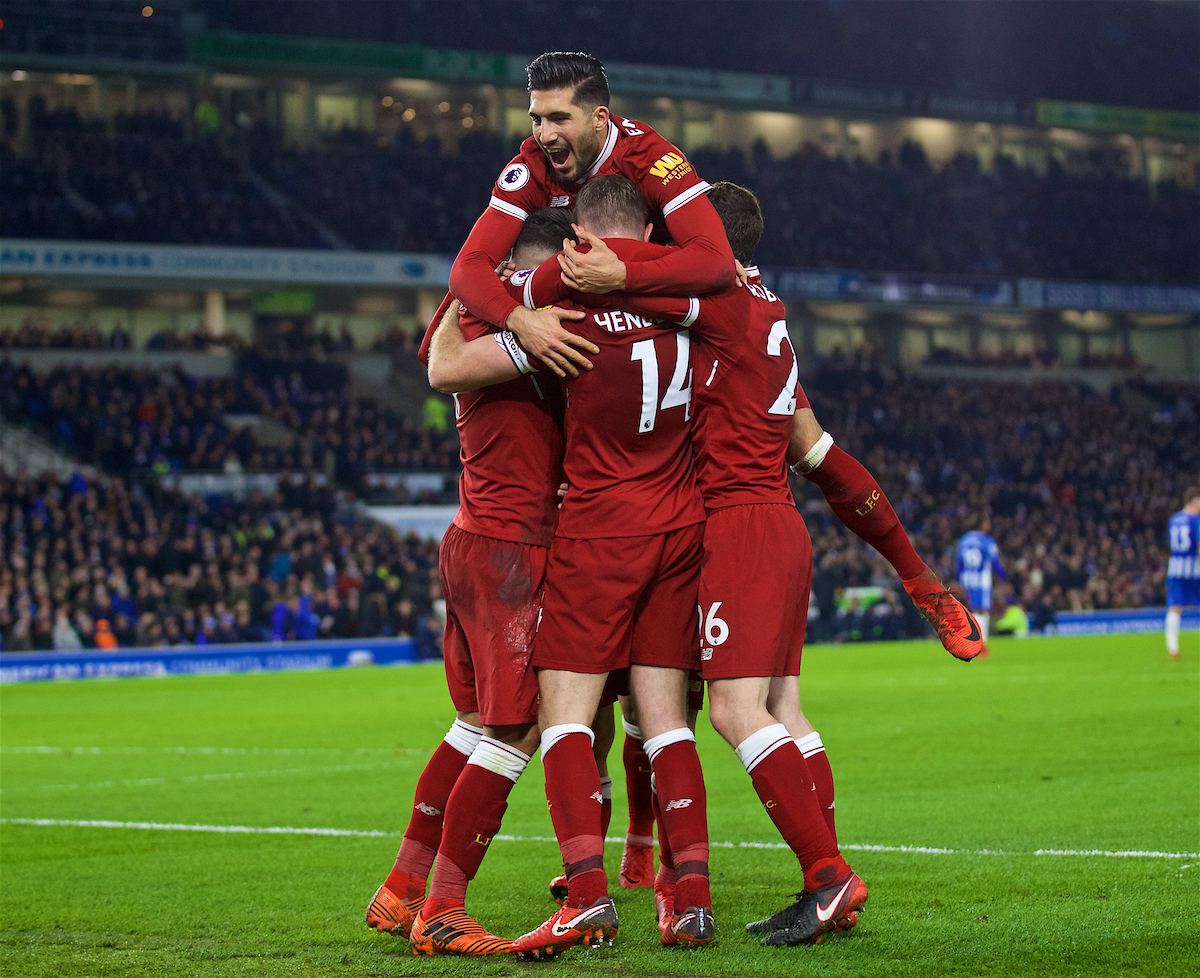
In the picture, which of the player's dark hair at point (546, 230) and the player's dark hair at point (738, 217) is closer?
the player's dark hair at point (546, 230)

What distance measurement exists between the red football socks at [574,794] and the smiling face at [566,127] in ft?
6.50

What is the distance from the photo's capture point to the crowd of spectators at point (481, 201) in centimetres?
3544

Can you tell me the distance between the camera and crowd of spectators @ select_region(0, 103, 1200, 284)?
35438mm

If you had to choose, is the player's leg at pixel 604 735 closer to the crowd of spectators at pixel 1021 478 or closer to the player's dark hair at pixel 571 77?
the player's dark hair at pixel 571 77

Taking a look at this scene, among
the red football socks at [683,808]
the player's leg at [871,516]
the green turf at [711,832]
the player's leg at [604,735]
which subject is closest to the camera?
→ the green turf at [711,832]

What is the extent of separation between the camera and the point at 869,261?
44531 millimetres

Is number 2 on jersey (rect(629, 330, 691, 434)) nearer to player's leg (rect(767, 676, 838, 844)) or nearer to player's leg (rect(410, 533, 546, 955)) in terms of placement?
player's leg (rect(410, 533, 546, 955))

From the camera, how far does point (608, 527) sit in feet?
15.7

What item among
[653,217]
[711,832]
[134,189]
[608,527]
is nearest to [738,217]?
[653,217]

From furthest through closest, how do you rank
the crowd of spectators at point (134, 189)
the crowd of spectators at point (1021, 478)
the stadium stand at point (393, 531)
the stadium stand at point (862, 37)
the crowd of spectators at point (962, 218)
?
1. the crowd of spectators at point (962, 218)
2. the stadium stand at point (862, 37)
3. the crowd of spectators at point (134, 189)
4. the crowd of spectators at point (1021, 478)
5. the stadium stand at point (393, 531)

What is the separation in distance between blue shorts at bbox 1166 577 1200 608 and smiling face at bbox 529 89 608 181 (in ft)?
53.0

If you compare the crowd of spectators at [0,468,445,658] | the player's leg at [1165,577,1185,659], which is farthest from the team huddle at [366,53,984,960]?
the crowd of spectators at [0,468,445,658]

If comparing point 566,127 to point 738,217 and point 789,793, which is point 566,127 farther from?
point 789,793

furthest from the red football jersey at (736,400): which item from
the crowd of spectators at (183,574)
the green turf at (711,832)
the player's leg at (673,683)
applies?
the crowd of spectators at (183,574)
